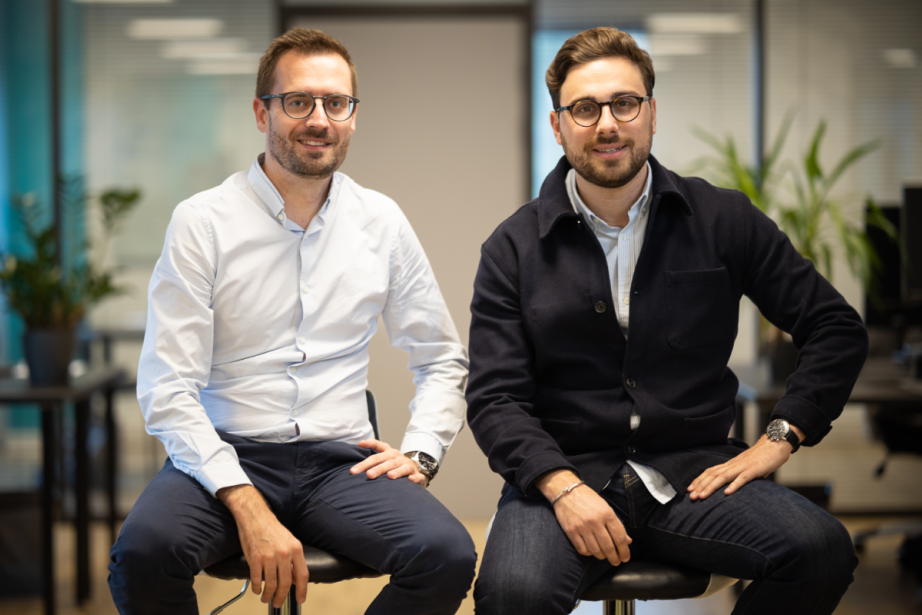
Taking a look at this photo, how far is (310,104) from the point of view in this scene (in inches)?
70.3

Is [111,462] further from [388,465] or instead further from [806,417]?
[806,417]

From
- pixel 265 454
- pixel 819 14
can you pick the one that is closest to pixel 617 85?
pixel 265 454

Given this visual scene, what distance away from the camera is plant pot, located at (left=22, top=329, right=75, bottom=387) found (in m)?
2.63

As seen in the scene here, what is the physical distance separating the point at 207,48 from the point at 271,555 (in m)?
2.96

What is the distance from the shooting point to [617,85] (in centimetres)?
170

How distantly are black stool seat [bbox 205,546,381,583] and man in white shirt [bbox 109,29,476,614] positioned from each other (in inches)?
0.9

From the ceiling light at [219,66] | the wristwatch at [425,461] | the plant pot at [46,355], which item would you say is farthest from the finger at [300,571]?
the ceiling light at [219,66]

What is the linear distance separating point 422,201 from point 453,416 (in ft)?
6.42

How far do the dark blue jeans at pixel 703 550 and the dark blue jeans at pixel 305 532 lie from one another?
0.09 m

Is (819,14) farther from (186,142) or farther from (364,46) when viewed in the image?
(186,142)

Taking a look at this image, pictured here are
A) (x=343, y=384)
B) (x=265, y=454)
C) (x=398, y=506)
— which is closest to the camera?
(x=398, y=506)

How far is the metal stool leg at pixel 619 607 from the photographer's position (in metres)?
1.57

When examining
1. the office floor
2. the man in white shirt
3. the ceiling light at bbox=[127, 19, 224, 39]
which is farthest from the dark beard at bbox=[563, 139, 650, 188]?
the ceiling light at bbox=[127, 19, 224, 39]

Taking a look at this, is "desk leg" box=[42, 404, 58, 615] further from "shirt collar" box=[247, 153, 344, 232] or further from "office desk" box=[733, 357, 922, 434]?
"office desk" box=[733, 357, 922, 434]
